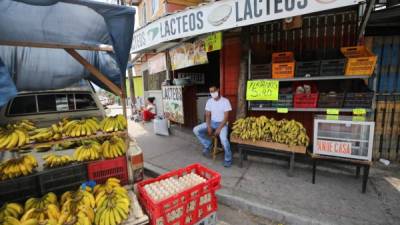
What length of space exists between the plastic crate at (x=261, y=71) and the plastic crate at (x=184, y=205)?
2.52 m

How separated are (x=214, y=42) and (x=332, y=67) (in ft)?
8.44

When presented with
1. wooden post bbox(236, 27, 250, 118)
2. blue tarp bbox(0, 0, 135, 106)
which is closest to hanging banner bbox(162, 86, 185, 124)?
wooden post bbox(236, 27, 250, 118)

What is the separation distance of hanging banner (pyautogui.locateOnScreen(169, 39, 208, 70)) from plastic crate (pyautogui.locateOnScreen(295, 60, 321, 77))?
2.25m

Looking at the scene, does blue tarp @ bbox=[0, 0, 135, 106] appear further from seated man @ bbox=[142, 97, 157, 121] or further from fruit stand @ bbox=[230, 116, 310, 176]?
seated man @ bbox=[142, 97, 157, 121]

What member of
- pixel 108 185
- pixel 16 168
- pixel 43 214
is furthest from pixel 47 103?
pixel 43 214

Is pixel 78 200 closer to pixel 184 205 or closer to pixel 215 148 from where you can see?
pixel 184 205

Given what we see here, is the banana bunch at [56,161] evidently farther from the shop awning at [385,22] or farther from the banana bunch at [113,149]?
the shop awning at [385,22]

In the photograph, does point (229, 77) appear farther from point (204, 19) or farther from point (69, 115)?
point (69, 115)

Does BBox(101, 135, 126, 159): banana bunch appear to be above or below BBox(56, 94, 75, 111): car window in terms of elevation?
below

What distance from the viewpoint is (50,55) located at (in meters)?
4.04

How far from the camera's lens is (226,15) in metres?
3.32

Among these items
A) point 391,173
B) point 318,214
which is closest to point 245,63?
point 318,214

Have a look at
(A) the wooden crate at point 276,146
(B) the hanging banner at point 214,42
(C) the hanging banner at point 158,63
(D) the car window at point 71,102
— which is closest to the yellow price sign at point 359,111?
(A) the wooden crate at point 276,146

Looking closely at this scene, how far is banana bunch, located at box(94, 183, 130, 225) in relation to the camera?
2355 mm
